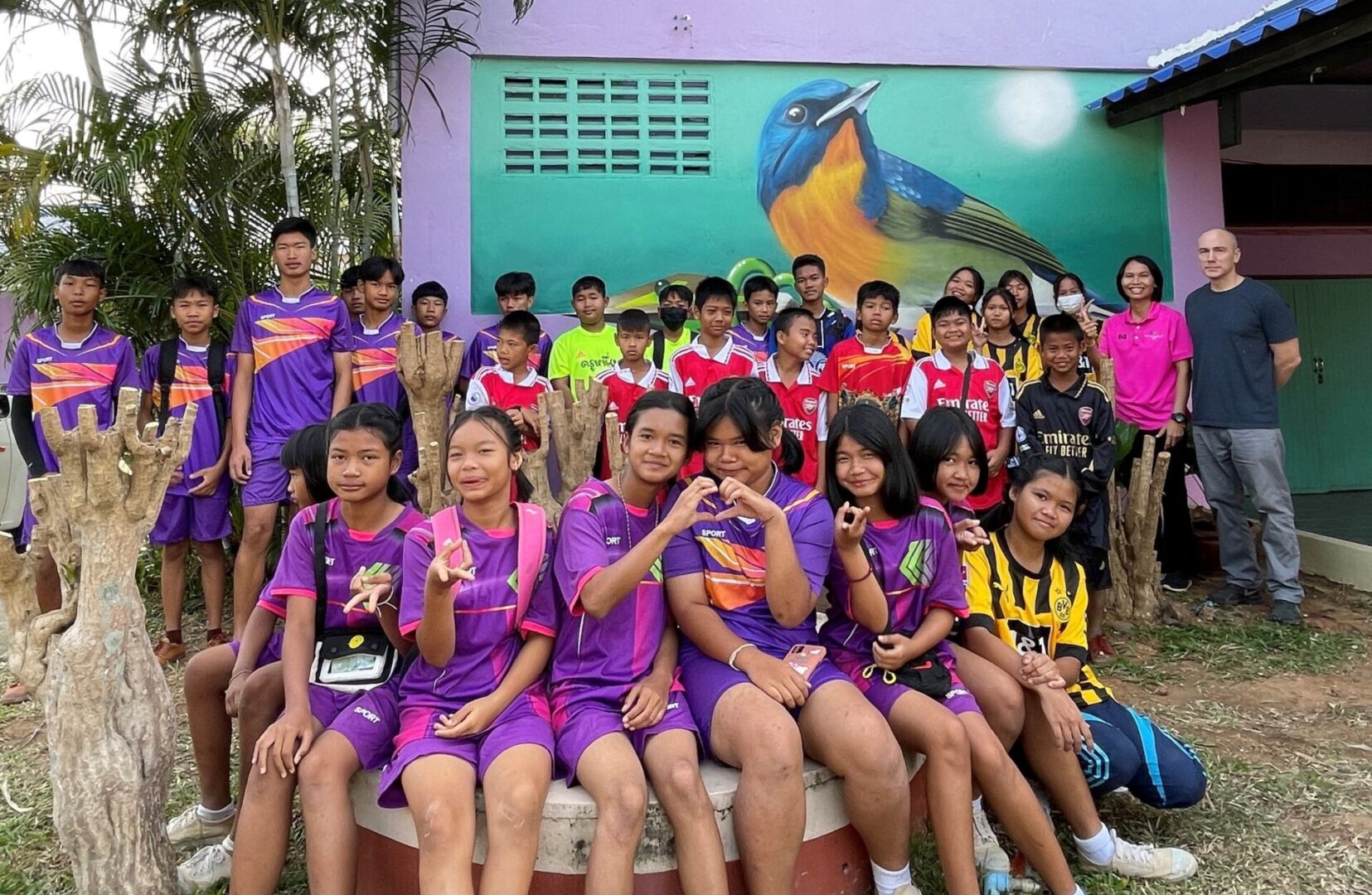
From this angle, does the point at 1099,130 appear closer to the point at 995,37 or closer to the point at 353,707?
the point at 995,37

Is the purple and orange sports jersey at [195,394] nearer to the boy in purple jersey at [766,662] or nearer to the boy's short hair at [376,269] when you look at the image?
the boy's short hair at [376,269]

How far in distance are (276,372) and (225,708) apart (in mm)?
2278

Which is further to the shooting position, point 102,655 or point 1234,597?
point 1234,597

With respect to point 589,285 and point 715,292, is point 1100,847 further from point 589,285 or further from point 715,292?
point 589,285

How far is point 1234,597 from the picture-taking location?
5.42 metres

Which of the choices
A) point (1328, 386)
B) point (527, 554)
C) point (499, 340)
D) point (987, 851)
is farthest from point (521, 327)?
point (1328, 386)

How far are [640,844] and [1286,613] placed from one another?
435 centimetres

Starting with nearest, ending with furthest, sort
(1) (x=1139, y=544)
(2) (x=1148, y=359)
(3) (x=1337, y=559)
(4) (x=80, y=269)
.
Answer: (4) (x=80, y=269), (1) (x=1139, y=544), (2) (x=1148, y=359), (3) (x=1337, y=559)

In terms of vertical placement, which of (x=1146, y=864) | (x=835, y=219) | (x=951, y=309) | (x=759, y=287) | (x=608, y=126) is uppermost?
(x=608, y=126)

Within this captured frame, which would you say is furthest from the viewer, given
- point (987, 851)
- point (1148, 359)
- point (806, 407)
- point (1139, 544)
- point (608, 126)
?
point (608, 126)

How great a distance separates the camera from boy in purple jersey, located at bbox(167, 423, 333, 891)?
8.25 ft

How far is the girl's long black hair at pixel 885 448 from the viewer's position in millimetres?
2658

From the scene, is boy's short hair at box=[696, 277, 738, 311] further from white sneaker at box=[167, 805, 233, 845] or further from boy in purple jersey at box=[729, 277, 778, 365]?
white sneaker at box=[167, 805, 233, 845]

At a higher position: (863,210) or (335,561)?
(863,210)
